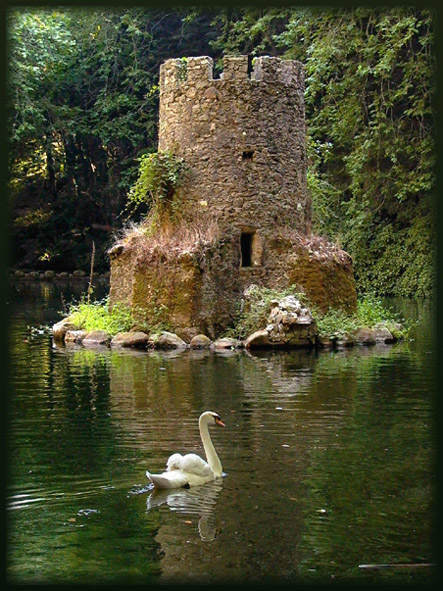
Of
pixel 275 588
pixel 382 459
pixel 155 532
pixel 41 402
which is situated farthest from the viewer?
pixel 41 402

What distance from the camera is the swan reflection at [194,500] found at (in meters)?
8.60

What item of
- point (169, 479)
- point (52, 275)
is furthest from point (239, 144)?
point (52, 275)

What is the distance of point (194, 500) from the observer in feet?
30.2

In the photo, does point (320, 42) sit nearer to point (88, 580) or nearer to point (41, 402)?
point (41, 402)

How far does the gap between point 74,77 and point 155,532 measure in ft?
118

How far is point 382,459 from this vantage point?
10562mm

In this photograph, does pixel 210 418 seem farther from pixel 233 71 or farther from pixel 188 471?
pixel 233 71

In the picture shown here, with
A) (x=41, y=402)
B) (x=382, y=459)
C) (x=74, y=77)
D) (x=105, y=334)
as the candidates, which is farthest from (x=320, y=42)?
(x=382, y=459)

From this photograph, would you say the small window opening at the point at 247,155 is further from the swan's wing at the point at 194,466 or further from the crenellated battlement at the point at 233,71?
the swan's wing at the point at 194,466

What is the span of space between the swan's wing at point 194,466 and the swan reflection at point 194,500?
0.34 ft

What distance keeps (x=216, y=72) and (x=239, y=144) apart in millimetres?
21693

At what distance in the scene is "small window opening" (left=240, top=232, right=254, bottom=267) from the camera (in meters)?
22.2

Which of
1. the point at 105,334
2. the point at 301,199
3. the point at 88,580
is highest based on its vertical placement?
the point at 301,199

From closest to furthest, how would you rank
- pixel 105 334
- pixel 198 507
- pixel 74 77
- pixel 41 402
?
pixel 198 507
pixel 41 402
pixel 105 334
pixel 74 77
